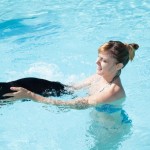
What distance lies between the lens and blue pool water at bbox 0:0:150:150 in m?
4.47

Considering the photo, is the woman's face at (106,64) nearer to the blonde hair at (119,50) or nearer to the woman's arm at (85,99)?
the blonde hair at (119,50)

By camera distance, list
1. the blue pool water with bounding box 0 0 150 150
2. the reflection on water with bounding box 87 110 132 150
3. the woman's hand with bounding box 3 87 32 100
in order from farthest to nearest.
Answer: the blue pool water with bounding box 0 0 150 150, the reflection on water with bounding box 87 110 132 150, the woman's hand with bounding box 3 87 32 100

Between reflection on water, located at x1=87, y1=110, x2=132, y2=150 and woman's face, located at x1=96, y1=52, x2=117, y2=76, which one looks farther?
reflection on water, located at x1=87, y1=110, x2=132, y2=150

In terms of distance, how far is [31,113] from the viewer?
16.2 feet

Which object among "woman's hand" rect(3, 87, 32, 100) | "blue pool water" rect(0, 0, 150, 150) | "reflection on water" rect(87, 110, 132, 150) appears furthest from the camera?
"blue pool water" rect(0, 0, 150, 150)

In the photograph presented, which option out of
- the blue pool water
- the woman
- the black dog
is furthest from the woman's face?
the black dog

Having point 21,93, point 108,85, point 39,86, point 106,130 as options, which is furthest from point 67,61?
point 21,93

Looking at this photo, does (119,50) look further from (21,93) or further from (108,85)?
(21,93)

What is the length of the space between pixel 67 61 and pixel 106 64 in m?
2.76

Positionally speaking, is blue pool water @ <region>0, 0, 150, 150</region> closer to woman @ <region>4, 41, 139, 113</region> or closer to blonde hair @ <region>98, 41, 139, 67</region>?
woman @ <region>4, 41, 139, 113</region>

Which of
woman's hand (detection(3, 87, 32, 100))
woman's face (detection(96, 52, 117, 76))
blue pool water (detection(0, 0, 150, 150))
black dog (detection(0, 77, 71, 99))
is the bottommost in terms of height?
blue pool water (detection(0, 0, 150, 150))

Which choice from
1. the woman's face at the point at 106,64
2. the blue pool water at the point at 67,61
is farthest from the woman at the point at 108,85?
the blue pool water at the point at 67,61

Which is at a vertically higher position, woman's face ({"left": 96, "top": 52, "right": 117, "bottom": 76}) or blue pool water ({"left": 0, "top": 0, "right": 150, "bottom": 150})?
woman's face ({"left": 96, "top": 52, "right": 117, "bottom": 76})

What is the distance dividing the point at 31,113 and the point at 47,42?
2225mm
